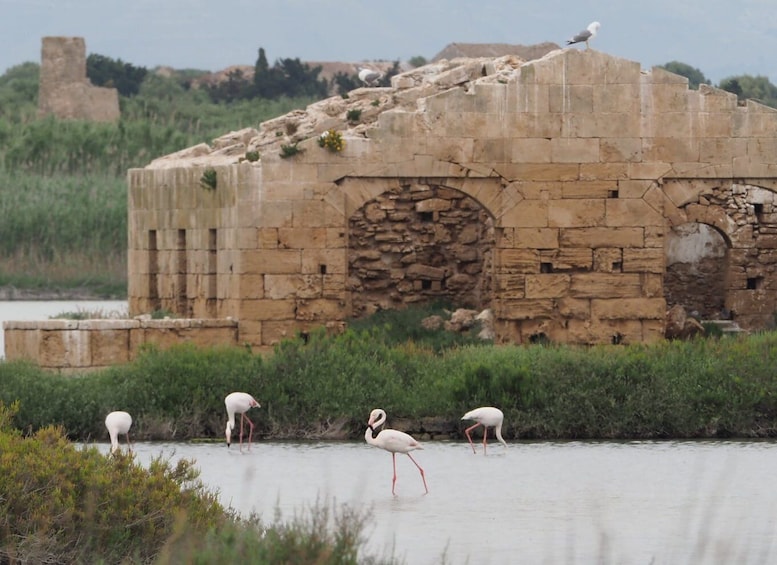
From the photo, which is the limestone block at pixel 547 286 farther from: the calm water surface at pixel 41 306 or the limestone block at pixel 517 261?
the calm water surface at pixel 41 306

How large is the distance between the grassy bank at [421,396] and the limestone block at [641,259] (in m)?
3.70

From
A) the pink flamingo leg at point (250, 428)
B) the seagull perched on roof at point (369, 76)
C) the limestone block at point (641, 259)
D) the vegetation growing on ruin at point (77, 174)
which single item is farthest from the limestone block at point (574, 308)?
the vegetation growing on ruin at point (77, 174)

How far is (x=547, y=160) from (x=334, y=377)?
502 cm

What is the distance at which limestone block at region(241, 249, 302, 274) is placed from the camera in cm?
2420

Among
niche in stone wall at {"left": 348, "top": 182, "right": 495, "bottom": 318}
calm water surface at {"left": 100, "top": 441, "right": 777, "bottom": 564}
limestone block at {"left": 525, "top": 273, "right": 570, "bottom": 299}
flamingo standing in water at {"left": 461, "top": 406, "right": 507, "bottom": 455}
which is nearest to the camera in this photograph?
calm water surface at {"left": 100, "top": 441, "right": 777, "bottom": 564}

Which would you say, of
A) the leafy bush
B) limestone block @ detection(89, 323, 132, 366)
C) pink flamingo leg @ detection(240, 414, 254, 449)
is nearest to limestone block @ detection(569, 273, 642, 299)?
limestone block @ detection(89, 323, 132, 366)

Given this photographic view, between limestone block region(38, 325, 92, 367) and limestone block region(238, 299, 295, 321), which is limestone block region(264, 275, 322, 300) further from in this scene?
limestone block region(38, 325, 92, 367)

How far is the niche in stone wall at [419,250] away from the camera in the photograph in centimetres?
2536

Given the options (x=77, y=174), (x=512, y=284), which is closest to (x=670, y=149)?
(x=512, y=284)

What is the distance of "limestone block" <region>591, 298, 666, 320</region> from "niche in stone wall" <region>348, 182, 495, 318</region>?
1544mm

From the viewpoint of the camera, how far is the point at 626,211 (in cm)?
2467

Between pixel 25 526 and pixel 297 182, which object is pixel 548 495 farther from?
pixel 297 182

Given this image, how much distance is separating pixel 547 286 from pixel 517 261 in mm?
473

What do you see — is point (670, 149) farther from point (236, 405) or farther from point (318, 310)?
point (236, 405)
